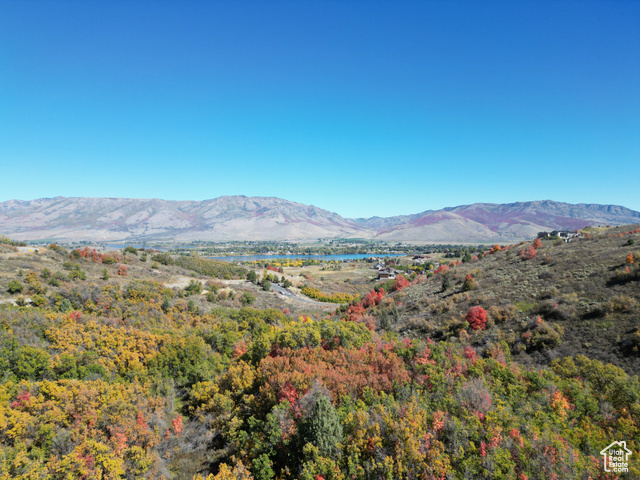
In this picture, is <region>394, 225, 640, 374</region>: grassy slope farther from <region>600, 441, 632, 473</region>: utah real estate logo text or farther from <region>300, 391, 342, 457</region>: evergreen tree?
<region>300, 391, 342, 457</region>: evergreen tree

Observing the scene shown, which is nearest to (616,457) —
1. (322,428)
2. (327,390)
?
(322,428)

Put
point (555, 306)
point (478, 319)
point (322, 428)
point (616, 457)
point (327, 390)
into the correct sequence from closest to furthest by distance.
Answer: point (616, 457), point (322, 428), point (327, 390), point (555, 306), point (478, 319)

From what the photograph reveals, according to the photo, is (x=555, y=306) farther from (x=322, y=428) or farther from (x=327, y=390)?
(x=322, y=428)

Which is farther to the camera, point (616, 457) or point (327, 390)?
point (327, 390)

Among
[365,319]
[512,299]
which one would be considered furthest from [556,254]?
[365,319]

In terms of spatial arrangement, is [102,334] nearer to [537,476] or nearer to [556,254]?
[537,476]

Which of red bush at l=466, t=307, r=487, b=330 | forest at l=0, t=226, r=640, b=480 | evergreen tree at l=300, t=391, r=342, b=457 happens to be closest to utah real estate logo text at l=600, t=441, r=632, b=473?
forest at l=0, t=226, r=640, b=480
